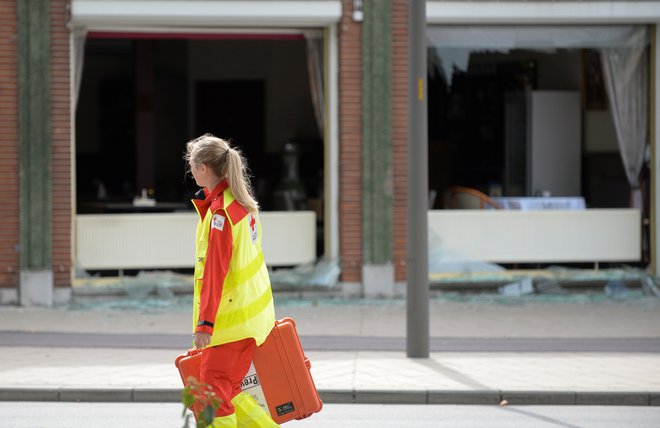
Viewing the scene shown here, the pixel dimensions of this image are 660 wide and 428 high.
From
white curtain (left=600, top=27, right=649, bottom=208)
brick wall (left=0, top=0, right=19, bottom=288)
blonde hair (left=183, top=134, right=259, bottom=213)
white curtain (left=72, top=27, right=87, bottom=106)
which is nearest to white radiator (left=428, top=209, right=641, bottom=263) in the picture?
white curtain (left=600, top=27, right=649, bottom=208)

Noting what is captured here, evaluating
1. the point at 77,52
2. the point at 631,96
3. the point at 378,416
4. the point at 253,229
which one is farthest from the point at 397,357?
the point at 631,96

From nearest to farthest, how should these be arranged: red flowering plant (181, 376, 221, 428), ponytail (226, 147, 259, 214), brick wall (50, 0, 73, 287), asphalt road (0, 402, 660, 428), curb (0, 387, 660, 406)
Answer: red flowering plant (181, 376, 221, 428)
ponytail (226, 147, 259, 214)
asphalt road (0, 402, 660, 428)
curb (0, 387, 660, 406)
brick wall (50, 0, 73, 287)

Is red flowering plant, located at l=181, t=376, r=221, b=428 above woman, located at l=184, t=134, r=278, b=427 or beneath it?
beneath

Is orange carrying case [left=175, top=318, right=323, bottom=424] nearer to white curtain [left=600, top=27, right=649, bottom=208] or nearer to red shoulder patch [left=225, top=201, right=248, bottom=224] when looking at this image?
red shoulder patch [left=225, top=201, right=248, bottom=224]

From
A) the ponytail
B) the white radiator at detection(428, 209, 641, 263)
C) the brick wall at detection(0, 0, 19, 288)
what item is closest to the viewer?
the ponytail

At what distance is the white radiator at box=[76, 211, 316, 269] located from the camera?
14.7 metres

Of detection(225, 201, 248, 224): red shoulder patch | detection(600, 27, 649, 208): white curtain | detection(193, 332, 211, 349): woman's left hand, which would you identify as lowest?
detection(193, 332, 211, 349): woman's left hand

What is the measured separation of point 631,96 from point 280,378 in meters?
10.5

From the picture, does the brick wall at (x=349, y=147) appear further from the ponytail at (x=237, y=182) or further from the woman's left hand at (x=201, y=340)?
the woman's left hand at (x=201, y=340)

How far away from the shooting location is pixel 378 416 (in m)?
8.37

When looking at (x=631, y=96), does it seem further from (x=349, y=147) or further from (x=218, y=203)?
(x=218, y=203)

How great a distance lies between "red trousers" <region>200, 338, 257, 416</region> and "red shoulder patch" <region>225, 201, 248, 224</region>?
24.0 inches

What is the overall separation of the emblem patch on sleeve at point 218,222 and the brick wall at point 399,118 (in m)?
8.93

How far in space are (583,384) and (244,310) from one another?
4.18 m
